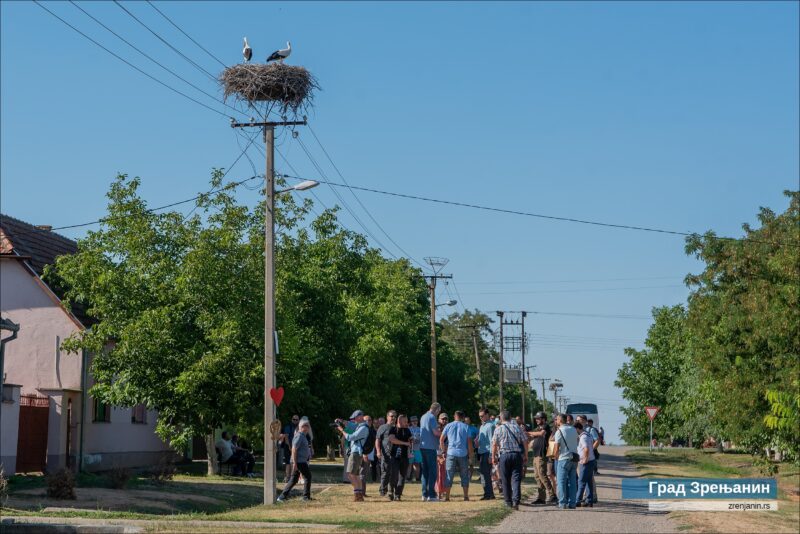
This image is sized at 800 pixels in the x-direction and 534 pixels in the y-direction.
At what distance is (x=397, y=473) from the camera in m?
22.0

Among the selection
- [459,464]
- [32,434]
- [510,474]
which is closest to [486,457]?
[459,464]

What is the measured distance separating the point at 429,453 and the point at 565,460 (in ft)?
11.7

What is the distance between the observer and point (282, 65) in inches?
989

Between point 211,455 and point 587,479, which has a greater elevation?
point 211,455

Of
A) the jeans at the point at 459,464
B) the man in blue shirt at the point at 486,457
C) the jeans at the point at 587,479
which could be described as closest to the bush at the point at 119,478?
the jeans at the point at 459,464

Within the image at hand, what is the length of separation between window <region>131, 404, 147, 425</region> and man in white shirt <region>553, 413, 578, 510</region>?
20.4 metres

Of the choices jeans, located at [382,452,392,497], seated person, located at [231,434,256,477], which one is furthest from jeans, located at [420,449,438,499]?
seated person, located at [231,434,256,477]

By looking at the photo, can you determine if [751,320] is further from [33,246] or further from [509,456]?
[33,246]

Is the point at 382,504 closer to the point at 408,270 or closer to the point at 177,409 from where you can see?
the point at 177,409

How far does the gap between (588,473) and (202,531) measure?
758cm

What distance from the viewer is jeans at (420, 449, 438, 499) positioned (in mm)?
21812

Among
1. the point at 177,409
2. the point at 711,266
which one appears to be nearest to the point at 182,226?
the point at 177,409

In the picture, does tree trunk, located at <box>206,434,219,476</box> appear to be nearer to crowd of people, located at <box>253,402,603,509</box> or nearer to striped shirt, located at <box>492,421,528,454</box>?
crowd of people, located at <box>253,402,603,509</box>

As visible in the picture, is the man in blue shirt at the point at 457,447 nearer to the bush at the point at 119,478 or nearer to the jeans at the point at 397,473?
the jeans at the point at 397,473
